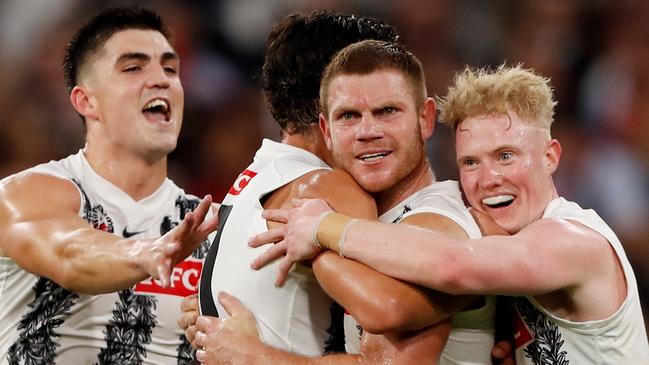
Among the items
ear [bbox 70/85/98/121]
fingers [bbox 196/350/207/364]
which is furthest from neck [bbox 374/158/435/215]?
ear [bbox 70/85/98/121]

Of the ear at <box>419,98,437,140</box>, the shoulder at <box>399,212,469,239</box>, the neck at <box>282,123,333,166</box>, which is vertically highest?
the ear at <box>419,98,437,140</box>

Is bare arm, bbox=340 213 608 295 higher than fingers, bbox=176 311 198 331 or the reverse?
higher

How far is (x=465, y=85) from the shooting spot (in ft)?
11.9

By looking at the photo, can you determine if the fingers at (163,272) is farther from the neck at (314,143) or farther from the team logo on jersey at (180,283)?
the team logo on jersey at (180,283)

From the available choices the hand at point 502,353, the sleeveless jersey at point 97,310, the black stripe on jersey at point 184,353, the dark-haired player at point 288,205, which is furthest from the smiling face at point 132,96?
the hand at point 502,353

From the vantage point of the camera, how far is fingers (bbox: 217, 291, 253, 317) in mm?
3412

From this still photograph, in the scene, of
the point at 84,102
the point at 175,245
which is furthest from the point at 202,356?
the point at 84,102

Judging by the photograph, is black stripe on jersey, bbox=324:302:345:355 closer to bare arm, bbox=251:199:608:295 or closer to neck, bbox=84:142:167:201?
bare arm, bbox=251:199:608:295

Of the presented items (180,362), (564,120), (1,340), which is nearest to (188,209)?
(180,362)

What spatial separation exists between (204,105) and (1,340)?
302cm

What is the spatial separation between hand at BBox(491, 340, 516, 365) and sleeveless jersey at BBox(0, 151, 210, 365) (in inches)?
72.9

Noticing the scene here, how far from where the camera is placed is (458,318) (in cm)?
335

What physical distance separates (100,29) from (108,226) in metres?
1.19

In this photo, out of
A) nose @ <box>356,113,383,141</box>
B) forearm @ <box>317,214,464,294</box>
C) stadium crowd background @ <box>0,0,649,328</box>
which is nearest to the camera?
forearm @ <box>317,214,464,294</box>
